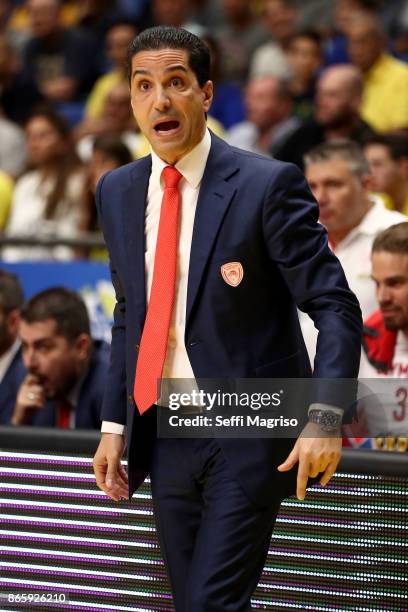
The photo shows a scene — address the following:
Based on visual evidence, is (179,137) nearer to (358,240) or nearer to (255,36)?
(358,240)

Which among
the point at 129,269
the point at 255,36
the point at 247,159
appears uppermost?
the point at 255,36

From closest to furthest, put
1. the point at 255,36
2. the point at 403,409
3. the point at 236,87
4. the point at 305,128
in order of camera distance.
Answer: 1. the point at 403,409
2. the point at 305,128
3. the point at 236,87
4. the point at 255,36

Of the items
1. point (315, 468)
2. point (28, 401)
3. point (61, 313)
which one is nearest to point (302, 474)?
A: point (315, 468)

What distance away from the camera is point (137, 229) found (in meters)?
2.74

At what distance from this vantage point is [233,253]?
262 centimetres

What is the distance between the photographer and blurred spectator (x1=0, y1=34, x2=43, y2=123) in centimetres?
1012

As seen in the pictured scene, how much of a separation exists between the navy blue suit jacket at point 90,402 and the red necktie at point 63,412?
0.06 ft

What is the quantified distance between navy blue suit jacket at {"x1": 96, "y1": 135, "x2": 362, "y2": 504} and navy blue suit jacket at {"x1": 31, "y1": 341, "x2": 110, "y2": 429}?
1959mm

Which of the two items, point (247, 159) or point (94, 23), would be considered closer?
point (247, 159)

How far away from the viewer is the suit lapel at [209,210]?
263cm

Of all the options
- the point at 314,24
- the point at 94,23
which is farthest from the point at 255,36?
the point at 94,23

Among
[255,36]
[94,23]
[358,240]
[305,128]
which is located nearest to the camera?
[358,240]

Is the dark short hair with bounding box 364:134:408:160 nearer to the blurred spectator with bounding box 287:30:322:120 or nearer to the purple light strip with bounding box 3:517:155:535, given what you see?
Answer: the blurred spectator with bounding box 287:30:322:120

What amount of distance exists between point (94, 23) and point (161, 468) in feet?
29.6
